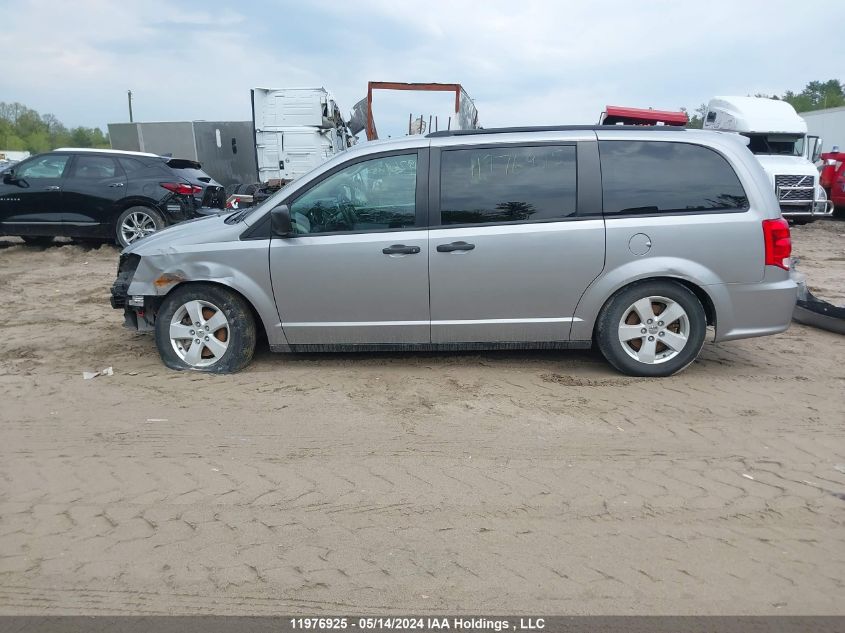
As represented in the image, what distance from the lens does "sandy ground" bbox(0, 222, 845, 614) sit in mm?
2803

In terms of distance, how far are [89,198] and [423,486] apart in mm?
9880

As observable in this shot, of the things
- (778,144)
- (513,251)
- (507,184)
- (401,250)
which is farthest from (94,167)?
(778,144)

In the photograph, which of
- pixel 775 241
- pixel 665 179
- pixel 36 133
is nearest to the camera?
pixel 775 241

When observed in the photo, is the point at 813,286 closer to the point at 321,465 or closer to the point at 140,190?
the point at 321,465

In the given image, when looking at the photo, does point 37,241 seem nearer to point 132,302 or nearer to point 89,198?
point 89,198

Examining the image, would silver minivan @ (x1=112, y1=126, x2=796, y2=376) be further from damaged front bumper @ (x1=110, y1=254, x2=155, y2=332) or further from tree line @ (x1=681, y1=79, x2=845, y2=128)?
tree line @ (x1=681, y1=79, x2=845, y2=128)

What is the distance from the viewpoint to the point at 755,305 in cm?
503

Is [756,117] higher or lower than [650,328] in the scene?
higher

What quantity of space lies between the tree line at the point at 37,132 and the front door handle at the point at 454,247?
91.5m

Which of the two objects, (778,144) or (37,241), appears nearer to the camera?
(37,241)

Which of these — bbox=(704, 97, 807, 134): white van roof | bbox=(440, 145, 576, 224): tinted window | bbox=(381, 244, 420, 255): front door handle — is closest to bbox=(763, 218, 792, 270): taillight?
bbox=(440, 145, 576, 224): tinted window

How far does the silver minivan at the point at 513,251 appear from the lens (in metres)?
5.00

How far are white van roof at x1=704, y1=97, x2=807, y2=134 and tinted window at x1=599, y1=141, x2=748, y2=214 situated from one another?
42.6 feet

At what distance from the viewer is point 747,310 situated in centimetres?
A: 504
